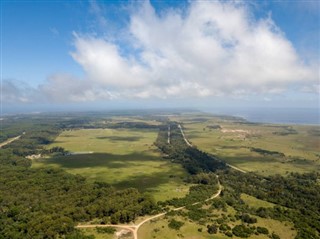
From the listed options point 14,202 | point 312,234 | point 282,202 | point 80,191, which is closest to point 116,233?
point 80,191

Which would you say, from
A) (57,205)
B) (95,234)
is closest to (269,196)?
(95,234)

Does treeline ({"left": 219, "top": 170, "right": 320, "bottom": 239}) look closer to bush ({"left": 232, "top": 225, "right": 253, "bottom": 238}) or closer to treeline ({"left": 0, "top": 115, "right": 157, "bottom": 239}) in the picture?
bush ({"left": 232, "top": 225, "right": 253, "bottom": 238})

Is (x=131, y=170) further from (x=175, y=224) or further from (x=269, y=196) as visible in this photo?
(x=175, y=224)

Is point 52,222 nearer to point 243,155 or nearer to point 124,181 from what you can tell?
point 124,181

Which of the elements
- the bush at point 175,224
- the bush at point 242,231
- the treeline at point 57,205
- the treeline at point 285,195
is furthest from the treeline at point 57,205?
the treeline at point 285,195

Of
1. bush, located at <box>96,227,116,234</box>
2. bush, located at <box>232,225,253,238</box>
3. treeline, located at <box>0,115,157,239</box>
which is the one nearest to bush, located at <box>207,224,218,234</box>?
bush, located at <box>232,225,253,238</box>

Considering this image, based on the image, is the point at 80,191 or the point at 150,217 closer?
the point at 150,217
